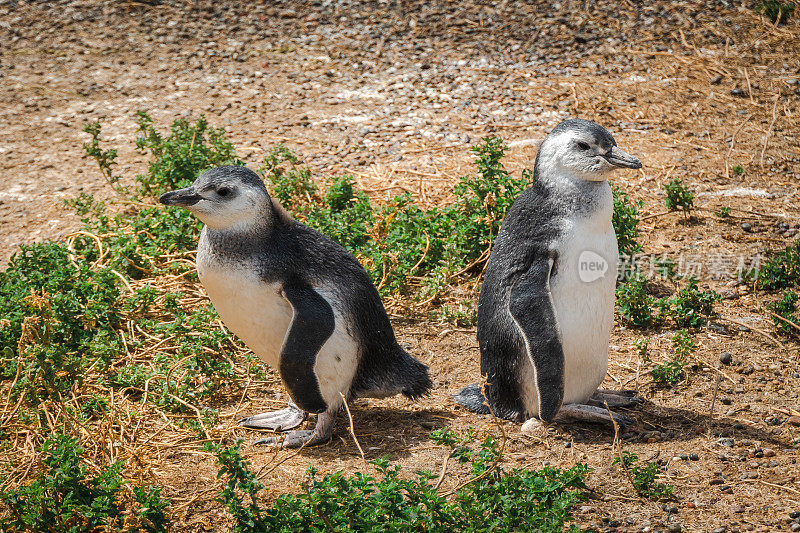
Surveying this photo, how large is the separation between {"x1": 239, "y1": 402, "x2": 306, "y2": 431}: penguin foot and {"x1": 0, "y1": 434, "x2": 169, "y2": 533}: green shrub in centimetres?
86

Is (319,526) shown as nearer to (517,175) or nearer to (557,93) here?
(517,175)

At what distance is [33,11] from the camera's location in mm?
9852

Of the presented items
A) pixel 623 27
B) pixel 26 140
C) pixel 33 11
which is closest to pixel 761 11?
pixel 623 27

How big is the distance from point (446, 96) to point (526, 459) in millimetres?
4918

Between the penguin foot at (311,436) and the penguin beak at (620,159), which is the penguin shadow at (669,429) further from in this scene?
the penguin beak at (620,159)

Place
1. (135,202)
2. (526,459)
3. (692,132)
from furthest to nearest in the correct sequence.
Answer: (692,132)
(135,202)
(526,459)

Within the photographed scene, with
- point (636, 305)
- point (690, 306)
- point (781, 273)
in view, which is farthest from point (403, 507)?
point (781, 273)

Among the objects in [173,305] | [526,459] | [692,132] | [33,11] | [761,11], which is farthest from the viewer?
[33,11]

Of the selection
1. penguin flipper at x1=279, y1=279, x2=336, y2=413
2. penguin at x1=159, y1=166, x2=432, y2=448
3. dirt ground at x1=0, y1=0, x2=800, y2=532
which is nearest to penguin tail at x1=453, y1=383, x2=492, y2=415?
dirt ground at x1=0, y1=0, x2=800, y2=532

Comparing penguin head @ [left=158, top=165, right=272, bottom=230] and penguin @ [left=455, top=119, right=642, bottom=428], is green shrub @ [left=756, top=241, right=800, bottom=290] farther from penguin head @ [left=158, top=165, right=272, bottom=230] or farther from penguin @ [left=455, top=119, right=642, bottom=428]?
penguin head @ [left=158, top=165, right=272, bottom=230]

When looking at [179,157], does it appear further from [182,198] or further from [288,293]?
[288,293]

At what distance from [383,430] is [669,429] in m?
1.37

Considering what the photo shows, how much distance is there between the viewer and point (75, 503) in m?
3.38

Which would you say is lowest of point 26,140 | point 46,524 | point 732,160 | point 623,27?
point 46,524
